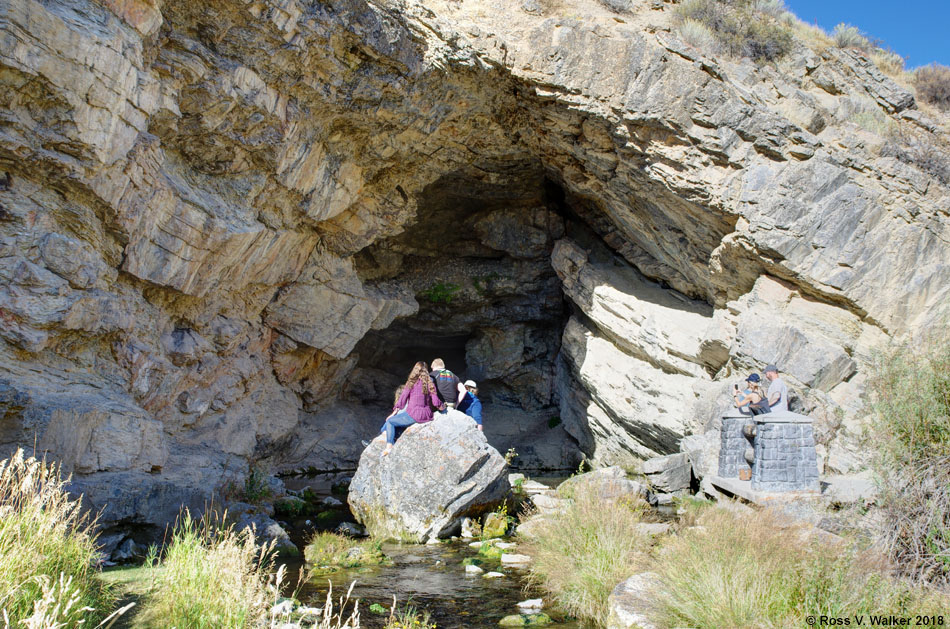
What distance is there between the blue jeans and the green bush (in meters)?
11.3

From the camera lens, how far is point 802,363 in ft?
37.7

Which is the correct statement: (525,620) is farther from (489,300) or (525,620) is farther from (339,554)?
(489,300)

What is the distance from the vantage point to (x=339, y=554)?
24.9ft

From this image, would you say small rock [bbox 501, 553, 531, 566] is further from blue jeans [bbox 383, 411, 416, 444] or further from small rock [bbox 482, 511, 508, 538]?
blue jeans [bbox 383, 411, 416, 444]

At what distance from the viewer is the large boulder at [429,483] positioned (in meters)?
8.55

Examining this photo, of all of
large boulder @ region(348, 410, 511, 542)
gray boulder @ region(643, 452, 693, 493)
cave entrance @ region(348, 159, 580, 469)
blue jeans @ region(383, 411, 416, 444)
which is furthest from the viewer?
cave entrance @ region(348, 159, 580, 469)

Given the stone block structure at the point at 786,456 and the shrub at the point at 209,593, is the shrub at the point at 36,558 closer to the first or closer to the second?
the shrub at the point at 209,593

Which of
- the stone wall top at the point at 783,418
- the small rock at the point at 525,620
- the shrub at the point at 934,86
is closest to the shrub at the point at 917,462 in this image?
the stone wall top at the point at 783,418

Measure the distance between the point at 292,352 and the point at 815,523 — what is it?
1231cm

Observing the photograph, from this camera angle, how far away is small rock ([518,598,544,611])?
19.6 ft

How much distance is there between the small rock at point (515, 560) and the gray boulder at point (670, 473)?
190 inches

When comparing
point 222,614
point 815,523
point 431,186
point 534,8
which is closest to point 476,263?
point 431,186

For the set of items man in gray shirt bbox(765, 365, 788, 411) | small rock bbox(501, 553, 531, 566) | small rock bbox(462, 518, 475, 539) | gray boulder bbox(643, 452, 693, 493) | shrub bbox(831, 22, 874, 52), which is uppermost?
shrub bbox(831, 22, 874, 52)

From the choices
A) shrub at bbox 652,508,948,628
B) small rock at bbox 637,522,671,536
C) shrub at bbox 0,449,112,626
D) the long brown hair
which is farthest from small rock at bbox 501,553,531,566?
shrub at bbox 0,449,112,626
